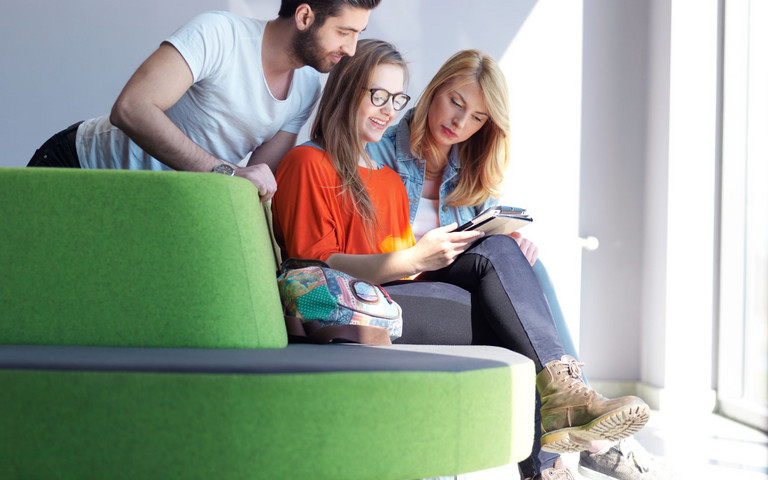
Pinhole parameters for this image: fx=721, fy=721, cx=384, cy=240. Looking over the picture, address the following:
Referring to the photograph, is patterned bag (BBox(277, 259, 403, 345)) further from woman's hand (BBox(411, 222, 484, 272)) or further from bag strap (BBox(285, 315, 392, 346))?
woman's hand (BBox(411, 222, 484, 272))

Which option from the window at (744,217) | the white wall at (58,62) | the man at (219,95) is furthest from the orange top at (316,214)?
the window at (744,217)

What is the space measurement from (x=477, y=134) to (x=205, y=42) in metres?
1.00

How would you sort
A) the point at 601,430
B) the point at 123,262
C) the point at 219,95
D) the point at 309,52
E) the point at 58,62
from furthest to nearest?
the point at 58,62 < the point at 309,52 < the point at 219,95 < the point at 601,430 < the point at 123,262

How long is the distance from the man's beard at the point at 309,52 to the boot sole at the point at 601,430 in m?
1.45

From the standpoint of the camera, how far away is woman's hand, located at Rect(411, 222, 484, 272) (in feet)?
5.96

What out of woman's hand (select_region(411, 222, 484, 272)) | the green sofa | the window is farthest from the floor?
the green sofa

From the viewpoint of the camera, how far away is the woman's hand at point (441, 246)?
1815mm

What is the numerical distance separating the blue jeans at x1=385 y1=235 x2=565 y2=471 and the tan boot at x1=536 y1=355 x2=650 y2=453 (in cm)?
5

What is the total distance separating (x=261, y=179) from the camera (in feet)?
5.24

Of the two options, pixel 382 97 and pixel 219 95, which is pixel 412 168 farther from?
pixel 219 95

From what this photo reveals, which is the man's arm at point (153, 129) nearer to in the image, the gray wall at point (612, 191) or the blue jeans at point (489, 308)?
the blue jeans at point (489, 308)

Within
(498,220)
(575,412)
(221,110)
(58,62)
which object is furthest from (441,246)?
(58,62)

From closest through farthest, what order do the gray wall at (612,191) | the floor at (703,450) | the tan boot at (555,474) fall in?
the tan boot at (555,474), the floor at (703,450), the gray wall at (612,191)

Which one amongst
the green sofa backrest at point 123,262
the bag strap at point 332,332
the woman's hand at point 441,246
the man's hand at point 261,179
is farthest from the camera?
the woman's hand at point 441,246
